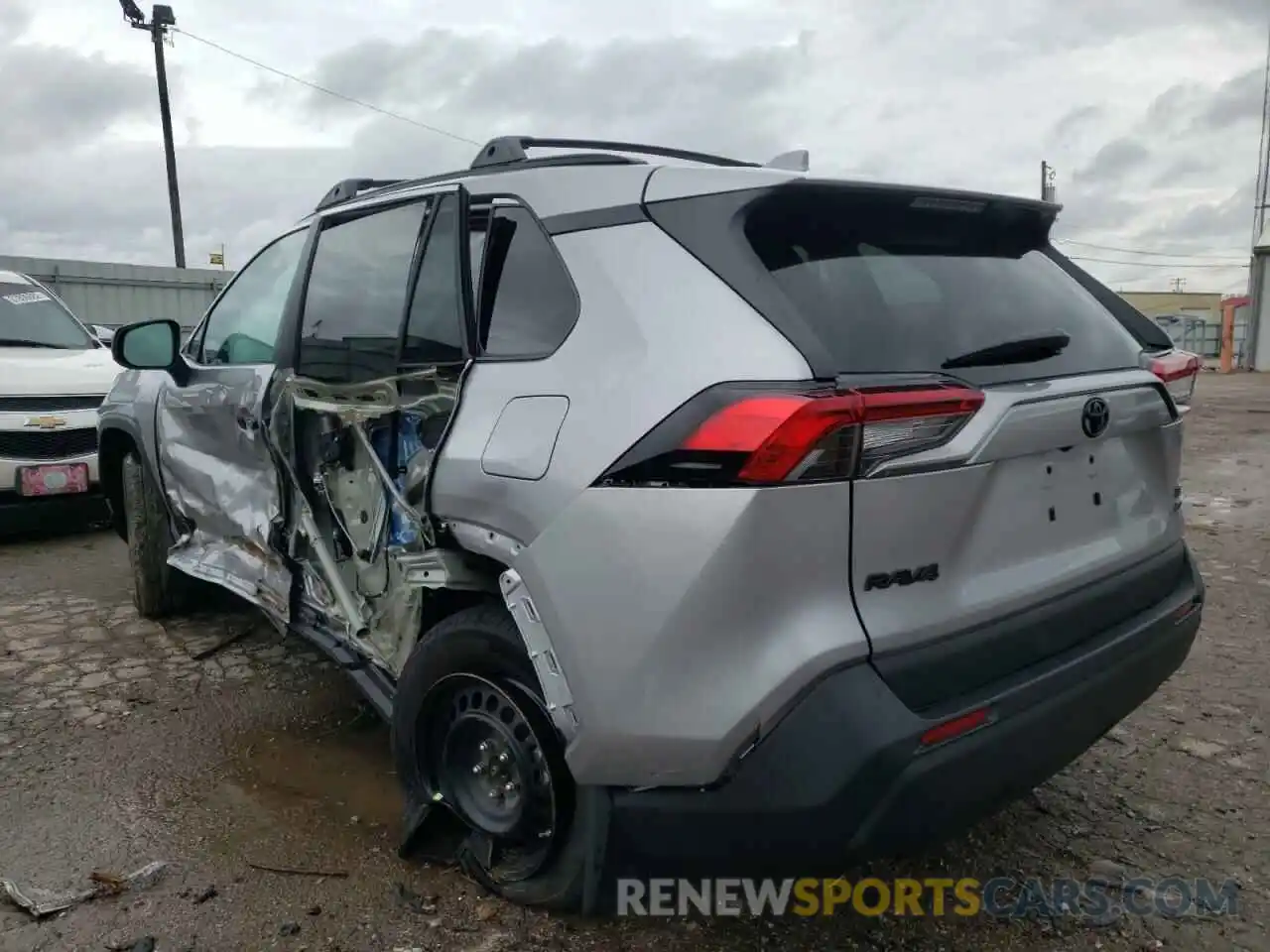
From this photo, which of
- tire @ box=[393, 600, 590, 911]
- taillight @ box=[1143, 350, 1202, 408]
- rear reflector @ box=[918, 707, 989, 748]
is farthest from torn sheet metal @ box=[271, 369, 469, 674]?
taillight @ box=[1143, 350, 1202, 408]

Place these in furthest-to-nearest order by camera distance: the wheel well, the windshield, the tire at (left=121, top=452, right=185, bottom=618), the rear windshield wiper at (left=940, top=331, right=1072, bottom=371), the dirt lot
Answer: the windshield
the wheel well
the tire at (left=121, top=452, right=185, bottom=618)
the dirt lot
the rear windshield wiper at (left=940, top=331, right=1072, bottom=371)

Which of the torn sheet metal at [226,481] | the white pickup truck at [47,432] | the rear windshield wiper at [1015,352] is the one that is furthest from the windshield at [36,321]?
the rear windshield wiper at [1015,352]

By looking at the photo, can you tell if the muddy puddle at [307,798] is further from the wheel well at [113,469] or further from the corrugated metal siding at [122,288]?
the corrugated metal siding at [122,288]

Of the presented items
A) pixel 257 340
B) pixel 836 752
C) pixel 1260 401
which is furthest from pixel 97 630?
pixel 1260 401

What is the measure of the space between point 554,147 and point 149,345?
2.10 meters

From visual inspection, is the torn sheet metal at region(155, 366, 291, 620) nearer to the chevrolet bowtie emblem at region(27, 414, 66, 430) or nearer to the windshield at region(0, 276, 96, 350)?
the chevrolet bowtie emblem at region(27, 414, 66, 430)

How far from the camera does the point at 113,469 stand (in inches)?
195

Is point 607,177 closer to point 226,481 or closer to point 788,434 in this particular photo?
point 788,434

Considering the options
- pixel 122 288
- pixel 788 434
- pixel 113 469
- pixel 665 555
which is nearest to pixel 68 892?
pixel 665 555

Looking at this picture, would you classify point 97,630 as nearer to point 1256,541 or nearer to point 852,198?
point 852,198

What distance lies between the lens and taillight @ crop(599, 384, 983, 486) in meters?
1.71

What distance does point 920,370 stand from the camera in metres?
1.89

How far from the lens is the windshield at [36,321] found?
717 centimetres

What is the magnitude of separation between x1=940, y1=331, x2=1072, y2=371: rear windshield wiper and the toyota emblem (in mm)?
Result: 147
